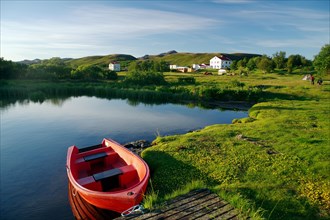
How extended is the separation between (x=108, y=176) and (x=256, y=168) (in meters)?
8.58

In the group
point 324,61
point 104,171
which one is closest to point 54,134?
point 104,171

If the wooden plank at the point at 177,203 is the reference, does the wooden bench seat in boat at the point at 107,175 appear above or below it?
below

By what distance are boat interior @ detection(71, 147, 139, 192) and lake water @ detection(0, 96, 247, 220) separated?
6.03 ft

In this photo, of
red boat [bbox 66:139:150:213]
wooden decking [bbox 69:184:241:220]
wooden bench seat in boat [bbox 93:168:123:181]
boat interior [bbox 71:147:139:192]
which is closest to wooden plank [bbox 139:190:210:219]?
wooden decking [bbox 69:184:241:220]

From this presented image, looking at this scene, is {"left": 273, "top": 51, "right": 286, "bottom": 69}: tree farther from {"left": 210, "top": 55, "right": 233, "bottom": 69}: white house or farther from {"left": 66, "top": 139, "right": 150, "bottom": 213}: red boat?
{"left": 66, "top": 139, "right": 150, "bottom": 213}: red boat

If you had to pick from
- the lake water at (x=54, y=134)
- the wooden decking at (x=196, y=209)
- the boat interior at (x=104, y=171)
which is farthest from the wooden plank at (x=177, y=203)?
the lake water at (x=54, y=134)

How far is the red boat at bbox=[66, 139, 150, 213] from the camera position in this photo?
10594 millimetres

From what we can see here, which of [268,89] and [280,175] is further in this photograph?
[268,89]

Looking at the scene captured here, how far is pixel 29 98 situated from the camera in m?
56.1

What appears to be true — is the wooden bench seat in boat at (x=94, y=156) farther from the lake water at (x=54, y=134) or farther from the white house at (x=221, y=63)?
the white house at (x=221, y=63)

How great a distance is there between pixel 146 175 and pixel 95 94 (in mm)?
56049

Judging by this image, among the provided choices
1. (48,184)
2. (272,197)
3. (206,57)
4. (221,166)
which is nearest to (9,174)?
(48,184)

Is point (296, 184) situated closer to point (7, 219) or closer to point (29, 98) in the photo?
point (7, 219)

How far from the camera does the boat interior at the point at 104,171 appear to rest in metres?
13.0
